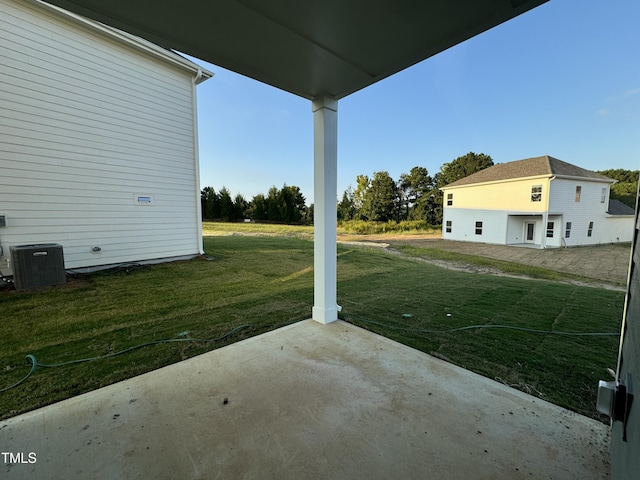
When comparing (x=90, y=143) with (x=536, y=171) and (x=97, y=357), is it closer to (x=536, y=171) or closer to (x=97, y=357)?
(x=97, y=357)

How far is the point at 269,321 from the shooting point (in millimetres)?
3145

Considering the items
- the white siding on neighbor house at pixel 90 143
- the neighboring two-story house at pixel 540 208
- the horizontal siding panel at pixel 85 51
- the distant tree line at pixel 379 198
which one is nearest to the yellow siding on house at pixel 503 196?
the neighboring two-story house at pixel 540 208

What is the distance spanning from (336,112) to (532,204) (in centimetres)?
1679

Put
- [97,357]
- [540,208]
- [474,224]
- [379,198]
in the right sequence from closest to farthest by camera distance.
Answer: [97,357] < [540,208] < [474,224] < [379,198]

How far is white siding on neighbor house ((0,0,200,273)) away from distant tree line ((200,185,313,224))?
15722mm

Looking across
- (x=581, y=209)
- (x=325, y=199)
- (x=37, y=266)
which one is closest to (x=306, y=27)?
(x=325, y=199)

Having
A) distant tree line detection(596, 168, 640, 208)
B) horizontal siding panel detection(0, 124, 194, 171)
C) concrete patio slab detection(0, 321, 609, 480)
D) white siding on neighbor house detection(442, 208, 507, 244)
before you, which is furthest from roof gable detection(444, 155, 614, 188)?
horizontal siding panel detection(0, 124, 194, 171)

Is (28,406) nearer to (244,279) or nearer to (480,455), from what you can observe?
(480,455)

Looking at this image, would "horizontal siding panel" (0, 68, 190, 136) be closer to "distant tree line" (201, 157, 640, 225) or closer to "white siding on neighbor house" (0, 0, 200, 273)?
"white siding on neighbor house" (0, 0, 200, 273)

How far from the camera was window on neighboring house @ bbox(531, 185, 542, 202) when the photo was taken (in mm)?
14211

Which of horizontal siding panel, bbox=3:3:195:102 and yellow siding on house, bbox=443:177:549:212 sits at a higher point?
horizontal siding panel, bbox=3:3:195:102

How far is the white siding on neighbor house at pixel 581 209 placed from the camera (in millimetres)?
14172

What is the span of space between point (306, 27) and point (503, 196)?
18260mm

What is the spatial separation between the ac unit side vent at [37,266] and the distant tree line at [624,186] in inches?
1164
